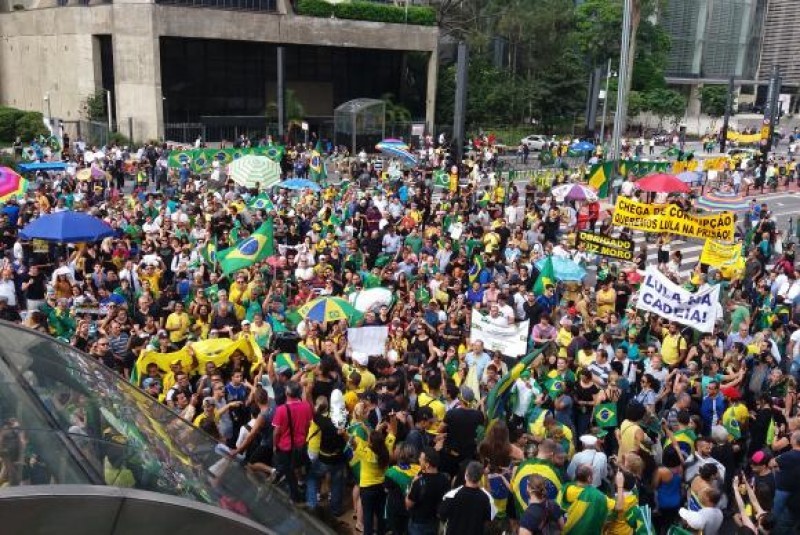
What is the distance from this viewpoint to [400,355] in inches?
388

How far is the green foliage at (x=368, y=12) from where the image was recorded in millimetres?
43094

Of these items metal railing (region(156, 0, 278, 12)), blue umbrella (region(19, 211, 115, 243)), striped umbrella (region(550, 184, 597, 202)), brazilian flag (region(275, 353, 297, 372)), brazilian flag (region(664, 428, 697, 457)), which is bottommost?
brazilian flag (region(275, 353, 297, 372))

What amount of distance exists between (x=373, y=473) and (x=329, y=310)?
388cm

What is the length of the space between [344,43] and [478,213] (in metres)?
27.5

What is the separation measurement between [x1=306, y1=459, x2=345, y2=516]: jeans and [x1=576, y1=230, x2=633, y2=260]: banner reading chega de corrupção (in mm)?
7945

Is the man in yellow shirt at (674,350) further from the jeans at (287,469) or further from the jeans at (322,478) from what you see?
the jeans at (287,469)

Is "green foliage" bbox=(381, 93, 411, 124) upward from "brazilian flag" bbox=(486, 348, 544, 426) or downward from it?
upward

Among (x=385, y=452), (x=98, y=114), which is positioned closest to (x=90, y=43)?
(x=98, y=114)

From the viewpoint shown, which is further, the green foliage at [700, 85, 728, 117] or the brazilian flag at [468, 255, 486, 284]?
the green foliage at [700, 85, 728, 117]

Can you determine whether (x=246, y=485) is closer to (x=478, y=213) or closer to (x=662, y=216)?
(x=662, y=216)

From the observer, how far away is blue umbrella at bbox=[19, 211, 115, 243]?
39.9 ft

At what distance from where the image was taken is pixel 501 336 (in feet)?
32.8

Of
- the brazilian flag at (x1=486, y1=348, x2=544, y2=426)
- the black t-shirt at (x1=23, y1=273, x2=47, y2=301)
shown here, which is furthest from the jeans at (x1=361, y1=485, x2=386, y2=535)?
the black t-shirt at (x1=23, y1=273, x2=47, y2=301)

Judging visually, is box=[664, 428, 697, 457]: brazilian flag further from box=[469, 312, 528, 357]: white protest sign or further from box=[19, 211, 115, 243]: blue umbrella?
box=[19, 211, 115, 243]: blue umbrella
